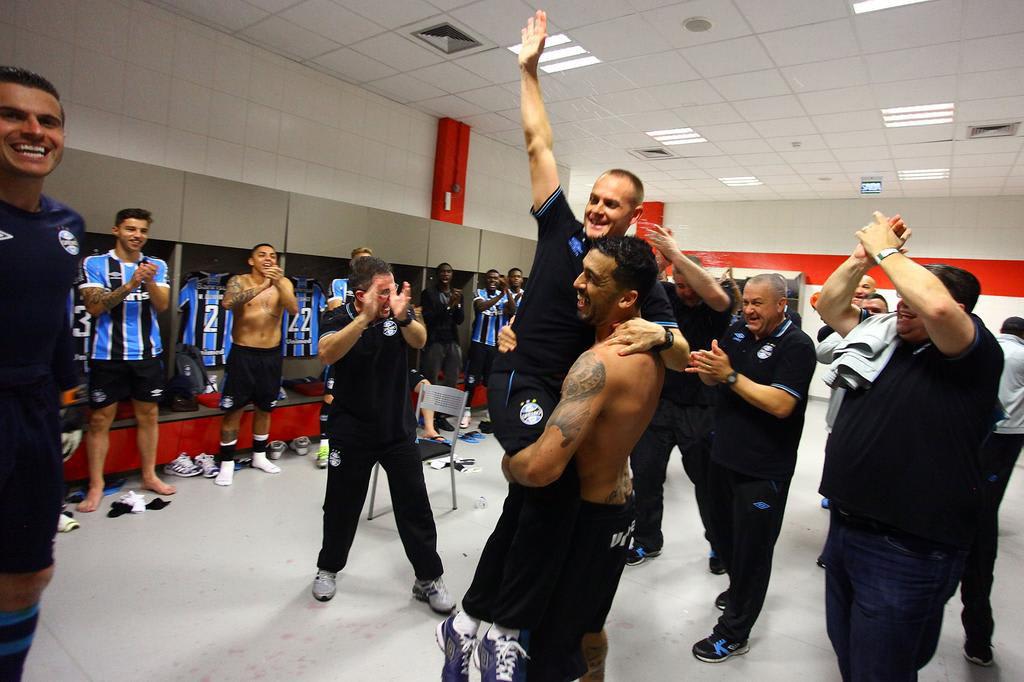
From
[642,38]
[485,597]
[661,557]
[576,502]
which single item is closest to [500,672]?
[485,597]

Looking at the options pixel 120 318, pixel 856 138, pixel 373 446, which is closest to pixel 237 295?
pixel 120 318

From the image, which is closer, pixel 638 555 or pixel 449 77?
pixel 638 555

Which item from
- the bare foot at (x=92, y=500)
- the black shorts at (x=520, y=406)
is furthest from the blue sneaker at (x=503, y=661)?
the bare foot at (x=92, y=500)

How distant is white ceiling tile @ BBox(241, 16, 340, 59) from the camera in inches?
189

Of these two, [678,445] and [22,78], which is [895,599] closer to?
[678,445]

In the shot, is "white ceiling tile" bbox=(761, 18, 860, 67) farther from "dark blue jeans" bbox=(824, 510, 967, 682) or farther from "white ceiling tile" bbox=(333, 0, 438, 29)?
"dark blue jeans" bbox=(824, 510, 967, 682)

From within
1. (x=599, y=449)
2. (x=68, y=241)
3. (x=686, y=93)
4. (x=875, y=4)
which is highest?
(x=686, y=93)

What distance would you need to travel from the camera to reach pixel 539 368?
160cm

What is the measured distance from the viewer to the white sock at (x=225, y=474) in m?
4.01

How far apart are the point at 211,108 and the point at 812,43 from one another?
16.6ft

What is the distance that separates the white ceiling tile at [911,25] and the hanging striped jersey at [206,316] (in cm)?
541

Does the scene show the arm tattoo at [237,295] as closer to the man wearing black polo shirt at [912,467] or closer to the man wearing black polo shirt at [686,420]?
the man wearing black polo shirt at [686,420]

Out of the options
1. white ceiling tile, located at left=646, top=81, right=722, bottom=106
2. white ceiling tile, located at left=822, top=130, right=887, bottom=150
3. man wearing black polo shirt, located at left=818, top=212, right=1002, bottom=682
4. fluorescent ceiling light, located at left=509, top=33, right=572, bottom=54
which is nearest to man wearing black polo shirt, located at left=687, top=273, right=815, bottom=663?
man wearing black polo shirt, located at left=818, top=212, right=1002, bottom=682

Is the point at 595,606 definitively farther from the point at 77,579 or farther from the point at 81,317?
the point at 81,317
